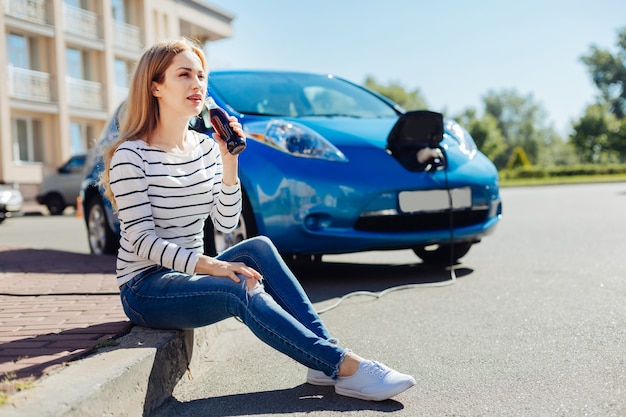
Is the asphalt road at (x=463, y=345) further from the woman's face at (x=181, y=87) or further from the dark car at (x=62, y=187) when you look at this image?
the dark car at (x=62, y=187)

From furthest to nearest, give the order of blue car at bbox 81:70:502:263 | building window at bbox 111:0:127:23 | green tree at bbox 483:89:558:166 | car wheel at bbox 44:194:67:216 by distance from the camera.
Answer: green tree at bbox 483:89:558:166, building window at bbox 111:0:127:23, car wheel at bbox 44:194:67:216, blue car at bbox 81:70:502:263

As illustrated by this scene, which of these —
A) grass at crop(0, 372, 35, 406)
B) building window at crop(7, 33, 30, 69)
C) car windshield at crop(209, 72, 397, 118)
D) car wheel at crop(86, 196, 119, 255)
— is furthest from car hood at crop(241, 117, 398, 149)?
building window at crop(7, 33, 30, 69)

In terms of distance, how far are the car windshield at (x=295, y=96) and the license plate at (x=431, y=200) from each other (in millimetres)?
1073

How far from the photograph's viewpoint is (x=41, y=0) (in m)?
28.1

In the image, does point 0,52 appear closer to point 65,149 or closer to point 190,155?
point 65,149

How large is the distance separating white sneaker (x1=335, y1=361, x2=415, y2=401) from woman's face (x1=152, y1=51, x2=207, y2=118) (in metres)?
1.29

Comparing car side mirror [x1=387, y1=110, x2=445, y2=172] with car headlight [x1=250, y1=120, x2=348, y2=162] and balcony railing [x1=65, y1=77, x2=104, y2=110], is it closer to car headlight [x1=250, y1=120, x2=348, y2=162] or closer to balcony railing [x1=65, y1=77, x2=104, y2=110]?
car headlight [x1=250, y1=120, x2=348, y2=162]

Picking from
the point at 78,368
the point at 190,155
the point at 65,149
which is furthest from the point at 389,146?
the point at 65,149

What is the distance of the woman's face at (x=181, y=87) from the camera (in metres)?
3.06

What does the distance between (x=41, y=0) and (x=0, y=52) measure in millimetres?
3589

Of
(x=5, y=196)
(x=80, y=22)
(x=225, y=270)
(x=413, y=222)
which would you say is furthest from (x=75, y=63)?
(x=225, y=270)

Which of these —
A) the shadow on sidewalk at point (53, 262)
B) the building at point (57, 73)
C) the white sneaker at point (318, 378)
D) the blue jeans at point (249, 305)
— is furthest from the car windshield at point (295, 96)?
the building at point (57, 73)

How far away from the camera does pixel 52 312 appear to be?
3645 millimetres

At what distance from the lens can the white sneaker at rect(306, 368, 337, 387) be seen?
109 inches
